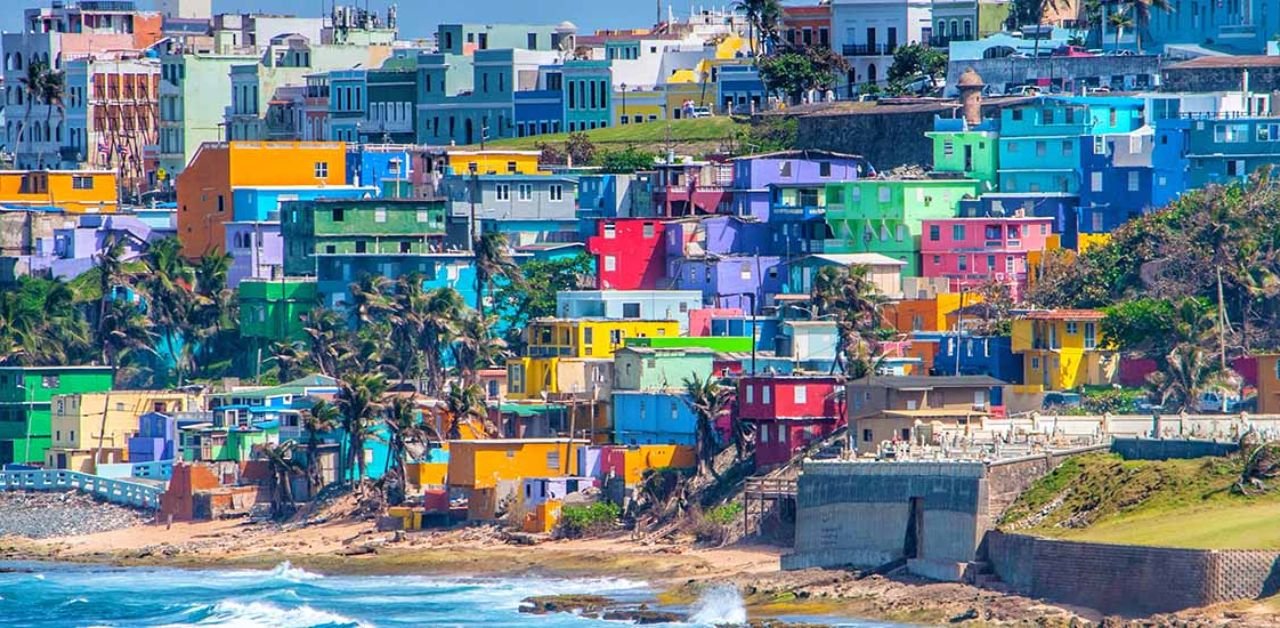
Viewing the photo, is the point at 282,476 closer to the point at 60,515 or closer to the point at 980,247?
the point at 60,515

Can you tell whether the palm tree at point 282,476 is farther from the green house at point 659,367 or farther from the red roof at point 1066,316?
the red roof at point 1066,316

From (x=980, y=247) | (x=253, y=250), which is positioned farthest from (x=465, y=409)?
(x=253, y=250)

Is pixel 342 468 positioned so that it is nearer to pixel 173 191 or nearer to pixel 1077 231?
pixel 1077 231

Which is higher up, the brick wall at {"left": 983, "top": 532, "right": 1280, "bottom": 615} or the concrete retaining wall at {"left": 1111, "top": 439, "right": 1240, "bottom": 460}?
the concrete retaining wall at {"left": 1111, "top": 439, "right": 1240, "bottom": 460}

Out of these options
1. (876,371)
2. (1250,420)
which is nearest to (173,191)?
(876,371)

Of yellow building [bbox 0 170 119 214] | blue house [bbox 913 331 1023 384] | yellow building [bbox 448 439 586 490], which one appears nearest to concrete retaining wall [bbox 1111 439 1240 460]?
blue house [bbox 913 331 1023 384]

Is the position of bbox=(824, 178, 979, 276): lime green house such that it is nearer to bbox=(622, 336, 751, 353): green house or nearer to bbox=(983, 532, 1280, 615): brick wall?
bbox=(622, 336, 751, 353): green house

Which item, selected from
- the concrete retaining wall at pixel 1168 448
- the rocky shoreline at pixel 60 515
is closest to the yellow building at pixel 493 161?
the rocky shoreline at pixel 60 515
